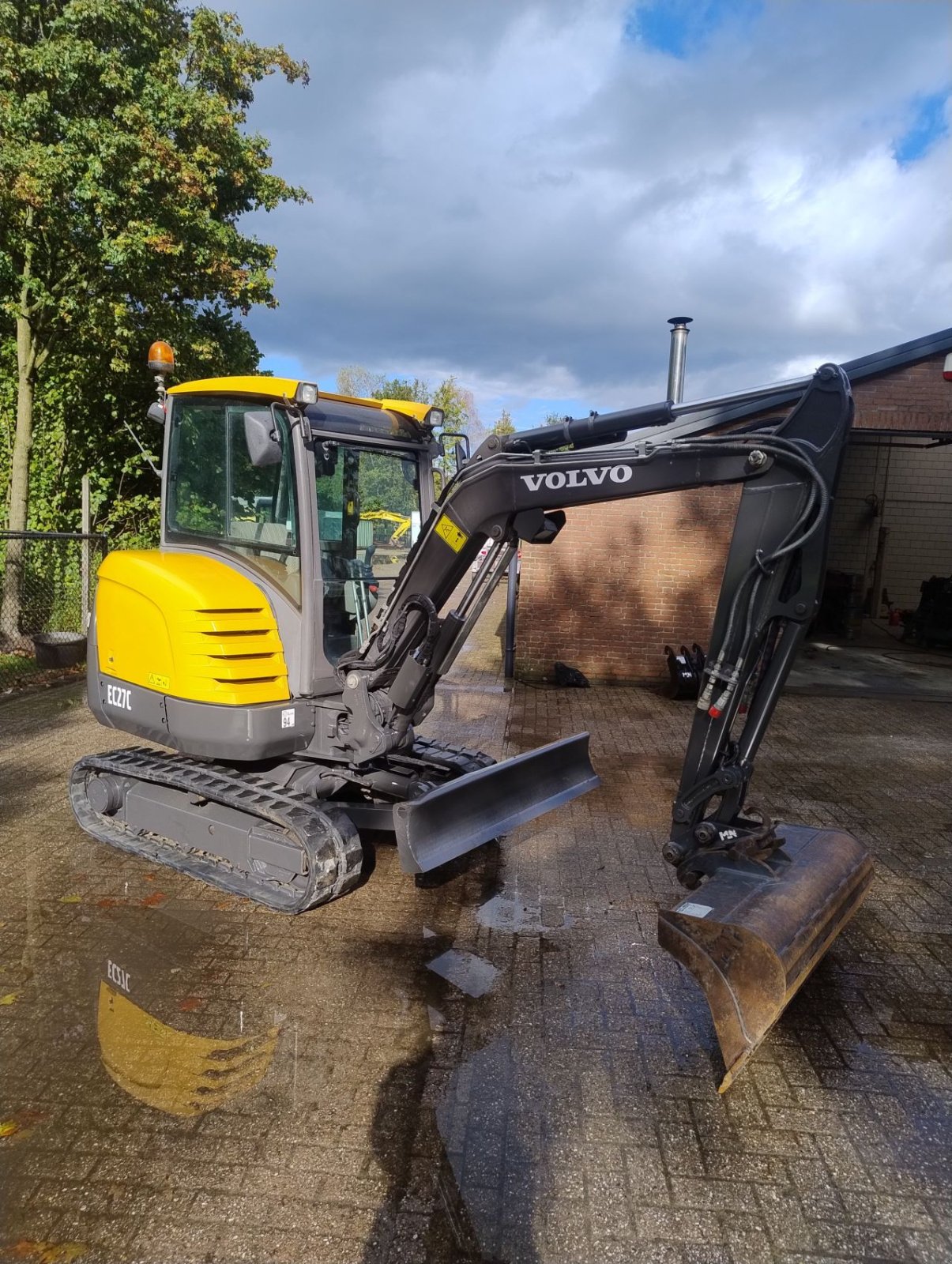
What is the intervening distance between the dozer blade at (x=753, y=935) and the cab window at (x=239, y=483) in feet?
8.28

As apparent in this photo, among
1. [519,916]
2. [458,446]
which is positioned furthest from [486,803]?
[458,446]

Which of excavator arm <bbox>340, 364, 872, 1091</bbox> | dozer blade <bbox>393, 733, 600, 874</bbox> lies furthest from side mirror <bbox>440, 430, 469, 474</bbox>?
dozer blade <bbox>393, 733, 600, 874</bbox>

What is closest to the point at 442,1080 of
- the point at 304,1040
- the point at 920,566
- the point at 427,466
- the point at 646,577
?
the point at 304,1040

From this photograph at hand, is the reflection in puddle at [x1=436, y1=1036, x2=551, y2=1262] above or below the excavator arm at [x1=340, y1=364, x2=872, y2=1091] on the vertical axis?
below

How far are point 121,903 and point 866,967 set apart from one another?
12.5 feet

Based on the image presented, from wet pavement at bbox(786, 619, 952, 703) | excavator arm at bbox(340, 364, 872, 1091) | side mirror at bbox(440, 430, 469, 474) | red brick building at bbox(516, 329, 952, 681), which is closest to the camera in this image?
excavator arm at bbox(340, 364, 872, 1091)

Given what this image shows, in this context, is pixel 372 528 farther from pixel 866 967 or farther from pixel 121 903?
pixel 866 967

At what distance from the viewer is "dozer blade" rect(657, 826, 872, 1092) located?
9.48 ft

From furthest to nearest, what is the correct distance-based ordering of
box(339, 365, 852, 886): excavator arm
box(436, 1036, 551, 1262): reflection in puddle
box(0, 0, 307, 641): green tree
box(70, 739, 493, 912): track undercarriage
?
box(0, 0, 307, 641): green tree → box(70, 739, 493, 912): track undercarriage → box(339, 365, 852, 886): excavator arm → box(436, 1036, 551, 1262): reflection in puddle

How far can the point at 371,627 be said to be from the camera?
4.50 meters

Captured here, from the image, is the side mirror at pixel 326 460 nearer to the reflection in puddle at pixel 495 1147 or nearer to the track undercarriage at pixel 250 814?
the track undercarriage at pixel 250 814

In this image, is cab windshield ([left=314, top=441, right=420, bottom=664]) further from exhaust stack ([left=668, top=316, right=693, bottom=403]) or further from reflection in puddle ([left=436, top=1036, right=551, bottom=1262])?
exhaust stack ([left=668, top=316, right=693, bottom=403])

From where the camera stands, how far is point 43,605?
10742 mm

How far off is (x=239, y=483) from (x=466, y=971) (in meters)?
2.83
